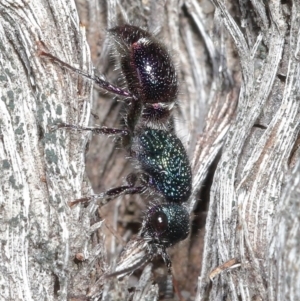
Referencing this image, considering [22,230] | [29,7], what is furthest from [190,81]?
[22,230]

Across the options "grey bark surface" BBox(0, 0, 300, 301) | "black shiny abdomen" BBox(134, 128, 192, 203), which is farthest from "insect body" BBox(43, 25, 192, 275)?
"grey bark surface" BBox(0, 0, 300, 301)

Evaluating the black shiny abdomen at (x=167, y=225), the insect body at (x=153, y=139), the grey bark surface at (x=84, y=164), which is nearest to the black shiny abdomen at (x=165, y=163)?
the insect body at (x=153, y=139)

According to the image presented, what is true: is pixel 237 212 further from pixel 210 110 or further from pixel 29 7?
pixel 29 7

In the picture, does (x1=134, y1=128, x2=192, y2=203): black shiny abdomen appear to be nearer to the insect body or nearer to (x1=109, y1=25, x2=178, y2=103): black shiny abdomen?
the insect body

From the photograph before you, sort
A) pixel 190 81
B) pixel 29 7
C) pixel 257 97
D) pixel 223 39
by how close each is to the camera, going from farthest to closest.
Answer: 1. pixel 190 81
2. pixel 223 39
3. pixel 257 97
4. pixel 29 7

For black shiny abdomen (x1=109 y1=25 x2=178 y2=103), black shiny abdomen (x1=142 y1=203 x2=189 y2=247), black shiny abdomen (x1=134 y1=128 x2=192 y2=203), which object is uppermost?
black shiny abdomen (x1=109 y1=25 x2=178 y2=103)

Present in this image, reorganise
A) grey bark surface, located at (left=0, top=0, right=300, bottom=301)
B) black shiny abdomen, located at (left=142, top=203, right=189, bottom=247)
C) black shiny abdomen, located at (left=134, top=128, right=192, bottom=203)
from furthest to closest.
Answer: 1. black shiny abdomen, located at (left=134, top=128, right=192, bottom=203)
2. black shiny abdomen, located at (left=142, top=203, right=189, bottom=247)
3. grey bark surface, located at (left=0, top=0, right=300, bottom=301)
